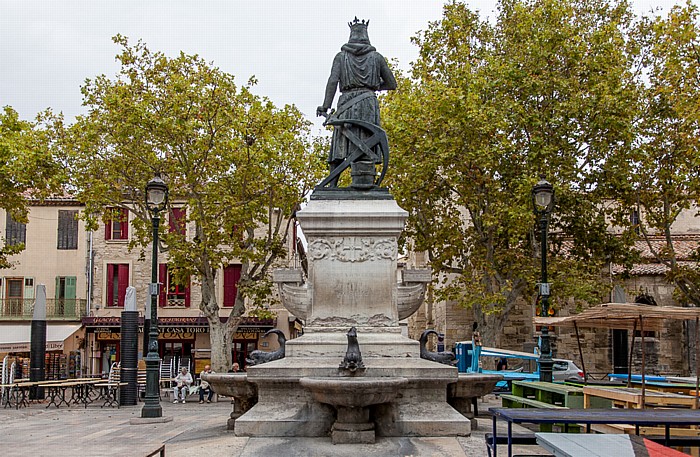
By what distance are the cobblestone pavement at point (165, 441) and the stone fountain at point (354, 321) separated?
0.33 m

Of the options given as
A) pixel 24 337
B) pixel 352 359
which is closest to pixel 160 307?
pixel 24 337

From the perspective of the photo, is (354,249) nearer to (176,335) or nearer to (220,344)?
(220,344)

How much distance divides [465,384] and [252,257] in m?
17.9

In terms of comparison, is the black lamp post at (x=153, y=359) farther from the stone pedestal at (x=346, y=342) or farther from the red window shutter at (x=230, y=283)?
the red window shutter at (x=230, y=283)

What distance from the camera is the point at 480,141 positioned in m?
27.7

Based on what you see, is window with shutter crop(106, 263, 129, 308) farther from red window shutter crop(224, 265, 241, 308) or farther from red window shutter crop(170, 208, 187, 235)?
red window shutter crop(224, 265, 241, 308)

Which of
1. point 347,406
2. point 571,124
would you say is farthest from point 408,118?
point 347,406

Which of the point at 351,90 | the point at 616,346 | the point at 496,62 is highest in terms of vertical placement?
the point at 496,62

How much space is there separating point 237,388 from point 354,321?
1.87 metres

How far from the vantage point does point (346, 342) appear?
34.5ft

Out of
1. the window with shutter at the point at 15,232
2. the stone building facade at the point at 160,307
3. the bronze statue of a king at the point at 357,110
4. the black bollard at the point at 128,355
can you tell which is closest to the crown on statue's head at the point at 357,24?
the bronze statue of a king at the point at 357,110

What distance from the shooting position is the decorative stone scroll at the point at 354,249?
36.0 feet

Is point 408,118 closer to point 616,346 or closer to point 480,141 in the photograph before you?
point 480,141

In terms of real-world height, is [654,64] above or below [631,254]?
above
